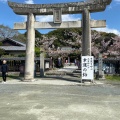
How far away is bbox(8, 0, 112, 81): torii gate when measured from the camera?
16.0m

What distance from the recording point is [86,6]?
52.9 ft

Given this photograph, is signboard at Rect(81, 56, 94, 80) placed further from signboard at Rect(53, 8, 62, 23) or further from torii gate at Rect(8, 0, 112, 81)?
signboard at Rect(53, 8, 62, 23)

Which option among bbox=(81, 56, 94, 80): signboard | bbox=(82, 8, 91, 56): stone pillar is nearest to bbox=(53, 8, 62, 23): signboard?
bbox=(82, 8, 91, 56): stone pillar

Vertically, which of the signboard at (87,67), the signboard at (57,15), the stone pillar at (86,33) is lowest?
the signboard at (87,67)

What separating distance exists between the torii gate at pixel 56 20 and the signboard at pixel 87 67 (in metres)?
0.64

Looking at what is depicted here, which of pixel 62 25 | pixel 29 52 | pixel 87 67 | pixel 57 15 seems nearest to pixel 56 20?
pixel 57 15

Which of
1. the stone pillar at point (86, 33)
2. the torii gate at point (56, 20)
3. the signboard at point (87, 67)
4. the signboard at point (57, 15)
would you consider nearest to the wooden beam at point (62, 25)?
the torii gate at point (56, 20)

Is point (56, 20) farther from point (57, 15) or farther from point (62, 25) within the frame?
point (62, 25)

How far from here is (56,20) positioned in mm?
16750

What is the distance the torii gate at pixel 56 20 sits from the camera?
629 inches

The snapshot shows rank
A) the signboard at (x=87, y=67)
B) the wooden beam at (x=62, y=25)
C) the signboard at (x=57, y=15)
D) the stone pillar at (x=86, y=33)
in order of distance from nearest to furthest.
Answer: the signboard at (x=87, y=67)
the stone pillar at (x=86, y=33)
the wooden beam at (x=62, y=25)
the signboard at (x=57, y=15)

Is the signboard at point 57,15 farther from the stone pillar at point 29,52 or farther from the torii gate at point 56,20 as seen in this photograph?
the stone pillar at point 29,52

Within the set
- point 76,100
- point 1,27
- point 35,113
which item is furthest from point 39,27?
point 1,27

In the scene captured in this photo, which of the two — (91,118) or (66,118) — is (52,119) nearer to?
(66,118)
